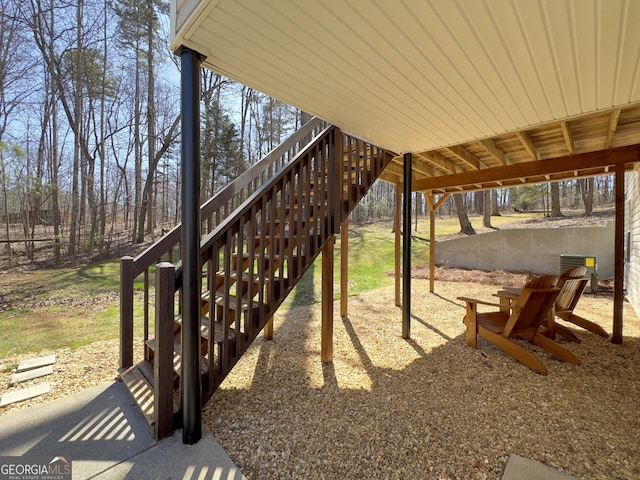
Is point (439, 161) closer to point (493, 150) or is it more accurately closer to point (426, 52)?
point (493, 150)

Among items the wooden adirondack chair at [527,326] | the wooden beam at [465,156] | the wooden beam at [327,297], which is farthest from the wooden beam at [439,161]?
the wooden beam at [327,297]

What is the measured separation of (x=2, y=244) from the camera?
7.88 metres

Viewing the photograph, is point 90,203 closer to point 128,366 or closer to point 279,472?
point 128,366

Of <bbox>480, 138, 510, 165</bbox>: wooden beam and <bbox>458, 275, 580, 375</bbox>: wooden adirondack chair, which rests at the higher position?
<bbox>480, 138, 510, 165</bbox>: wooden beam

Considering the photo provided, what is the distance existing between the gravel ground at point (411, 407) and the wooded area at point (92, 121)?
7.92 metres

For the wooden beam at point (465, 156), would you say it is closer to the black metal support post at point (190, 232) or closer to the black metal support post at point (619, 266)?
Result: the black metal support post at point (619, 266)

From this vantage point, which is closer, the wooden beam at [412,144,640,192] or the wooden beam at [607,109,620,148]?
the wooden beam at [607,109,620,148]

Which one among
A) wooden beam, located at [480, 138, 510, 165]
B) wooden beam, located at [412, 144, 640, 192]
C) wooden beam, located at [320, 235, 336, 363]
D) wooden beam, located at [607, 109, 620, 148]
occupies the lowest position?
wooden beam, located at [320, 235, 336, 363]

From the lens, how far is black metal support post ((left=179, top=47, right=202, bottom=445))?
1704 millimetres

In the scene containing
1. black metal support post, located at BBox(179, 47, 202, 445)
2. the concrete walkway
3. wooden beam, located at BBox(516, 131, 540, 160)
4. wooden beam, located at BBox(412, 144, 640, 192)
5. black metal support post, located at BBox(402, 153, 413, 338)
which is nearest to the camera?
the concrete walkway

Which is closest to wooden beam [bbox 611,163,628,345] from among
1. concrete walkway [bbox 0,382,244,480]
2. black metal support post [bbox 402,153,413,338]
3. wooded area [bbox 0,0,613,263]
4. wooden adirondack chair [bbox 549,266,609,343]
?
wooden adirondack chair [bbox 549,266,609,343]

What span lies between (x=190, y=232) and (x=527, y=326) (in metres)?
3.77

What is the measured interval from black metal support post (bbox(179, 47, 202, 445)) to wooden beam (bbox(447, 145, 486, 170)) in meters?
3.50

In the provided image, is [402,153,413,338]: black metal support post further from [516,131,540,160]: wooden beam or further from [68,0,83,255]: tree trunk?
[68,0,83,255]: tree trunk
